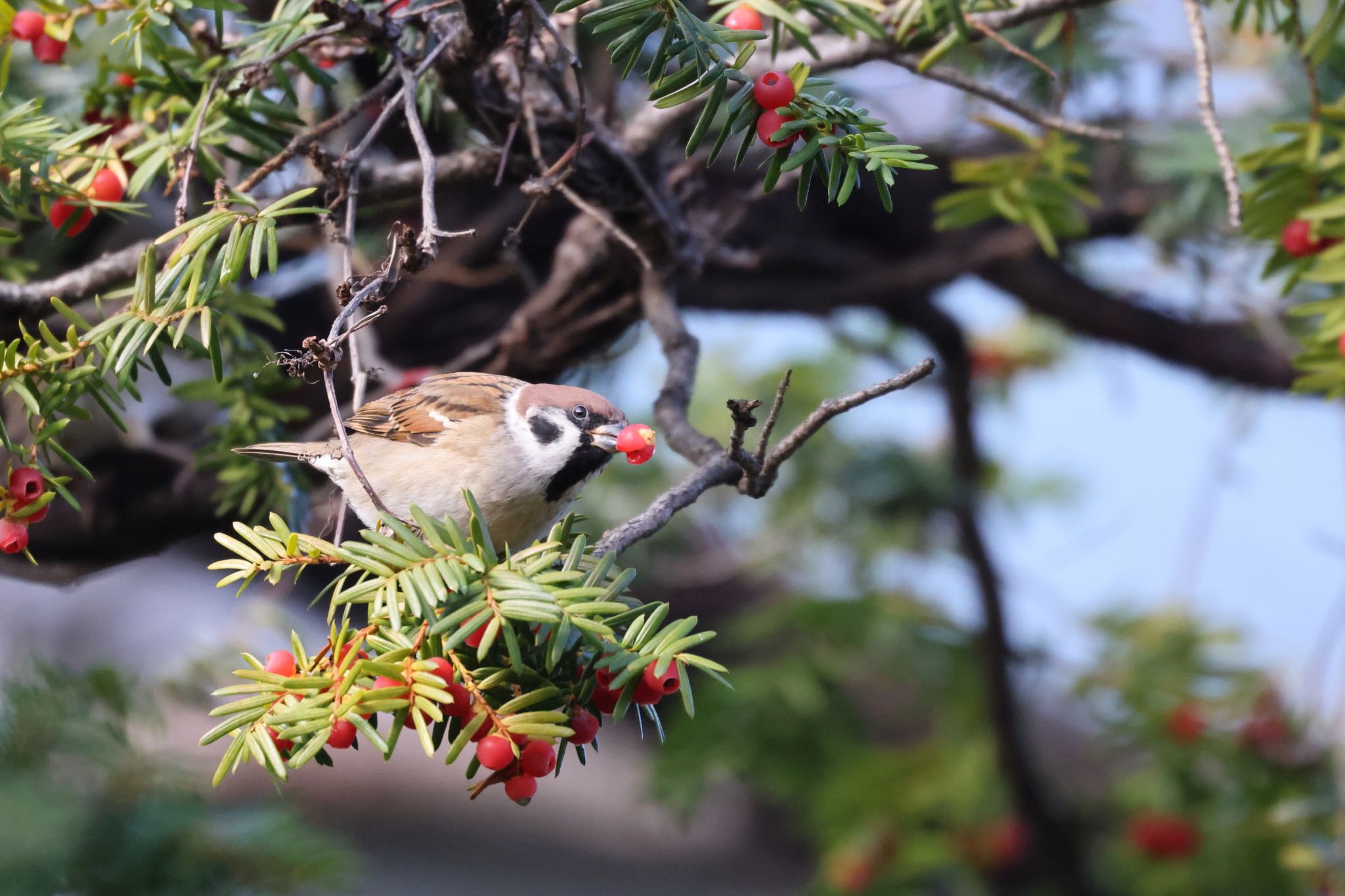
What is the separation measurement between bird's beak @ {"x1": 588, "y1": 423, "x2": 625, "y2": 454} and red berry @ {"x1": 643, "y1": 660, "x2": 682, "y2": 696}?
0.51 meters

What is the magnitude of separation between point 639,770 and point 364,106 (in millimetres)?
3875

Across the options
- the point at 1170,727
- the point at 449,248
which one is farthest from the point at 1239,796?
the point at 449,248

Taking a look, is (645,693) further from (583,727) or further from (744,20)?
(744,20)

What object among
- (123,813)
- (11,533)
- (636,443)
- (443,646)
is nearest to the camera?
(443,646)

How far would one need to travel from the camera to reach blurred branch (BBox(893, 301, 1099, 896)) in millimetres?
2922

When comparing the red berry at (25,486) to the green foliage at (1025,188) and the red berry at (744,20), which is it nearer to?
the red berry at (744,20)

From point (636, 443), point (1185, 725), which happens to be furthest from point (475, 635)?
point (1185, 725)

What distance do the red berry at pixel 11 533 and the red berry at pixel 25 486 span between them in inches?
0.6

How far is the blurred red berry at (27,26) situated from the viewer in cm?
118

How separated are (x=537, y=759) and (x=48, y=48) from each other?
3.25ft

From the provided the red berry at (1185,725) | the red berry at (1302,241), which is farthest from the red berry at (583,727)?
the red berry at (1185,725)

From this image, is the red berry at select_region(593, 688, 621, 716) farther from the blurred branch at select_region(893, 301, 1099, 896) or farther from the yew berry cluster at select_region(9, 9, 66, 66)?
the blurred branch at select_region(893, 301, 1099, 896)

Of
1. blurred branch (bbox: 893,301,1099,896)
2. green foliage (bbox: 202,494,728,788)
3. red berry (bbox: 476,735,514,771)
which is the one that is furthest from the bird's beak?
blurred branch (bbox: 893,301,1099,896)

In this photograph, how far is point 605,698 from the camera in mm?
837
